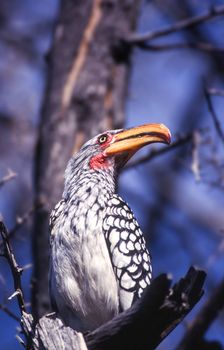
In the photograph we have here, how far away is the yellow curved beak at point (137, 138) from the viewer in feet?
15.6

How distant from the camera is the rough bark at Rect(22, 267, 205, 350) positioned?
3.52 meters

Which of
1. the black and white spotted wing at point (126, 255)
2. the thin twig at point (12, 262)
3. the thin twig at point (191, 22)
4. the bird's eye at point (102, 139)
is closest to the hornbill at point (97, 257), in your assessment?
the black and white spotted wing at point (126, 255)

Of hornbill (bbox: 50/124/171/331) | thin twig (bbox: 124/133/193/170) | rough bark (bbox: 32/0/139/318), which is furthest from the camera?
rough bark (bbox: 32/0/139/318)

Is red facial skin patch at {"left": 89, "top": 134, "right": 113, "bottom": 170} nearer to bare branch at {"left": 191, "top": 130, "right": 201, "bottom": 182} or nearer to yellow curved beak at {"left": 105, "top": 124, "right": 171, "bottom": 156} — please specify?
yellow curved beak at {"left": 105, "top": 124, "right": 171, "bottom": 156}

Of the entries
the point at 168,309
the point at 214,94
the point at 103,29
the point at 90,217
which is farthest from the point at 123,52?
the point at 168,309

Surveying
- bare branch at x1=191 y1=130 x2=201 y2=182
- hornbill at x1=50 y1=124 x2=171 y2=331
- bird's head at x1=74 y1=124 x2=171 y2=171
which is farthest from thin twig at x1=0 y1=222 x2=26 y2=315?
bare branch at x1=191 y1=130 x2=201 y2=182

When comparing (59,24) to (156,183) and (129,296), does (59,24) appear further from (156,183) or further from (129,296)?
(156,183)

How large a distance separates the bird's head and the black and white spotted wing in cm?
44

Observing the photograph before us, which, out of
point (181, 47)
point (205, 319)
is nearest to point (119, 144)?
point (205, 319)

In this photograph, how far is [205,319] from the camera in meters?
5.21

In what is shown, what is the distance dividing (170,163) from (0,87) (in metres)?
2.56

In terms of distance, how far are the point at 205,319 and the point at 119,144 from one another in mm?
1234

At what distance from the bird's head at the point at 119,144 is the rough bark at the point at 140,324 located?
50.2 inches

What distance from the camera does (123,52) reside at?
6973 mm
